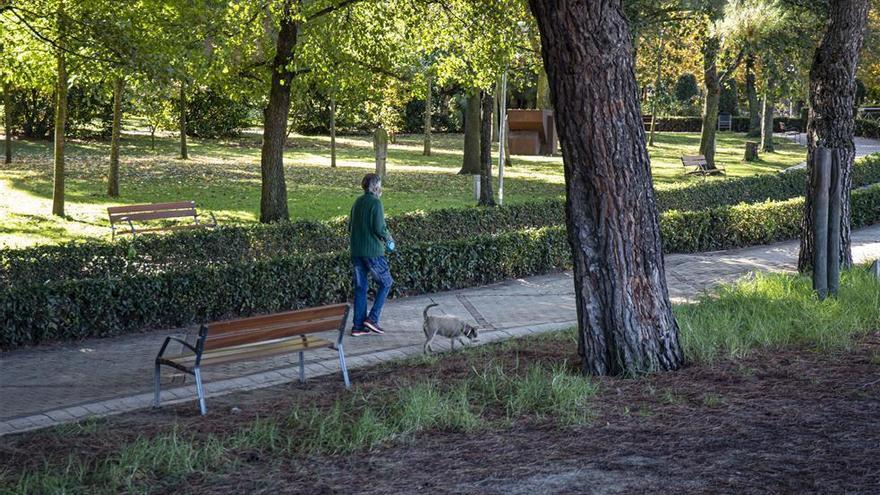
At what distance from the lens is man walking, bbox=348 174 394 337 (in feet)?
34.3

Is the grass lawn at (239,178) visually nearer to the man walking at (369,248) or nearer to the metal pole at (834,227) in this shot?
the man walking at (369,248)

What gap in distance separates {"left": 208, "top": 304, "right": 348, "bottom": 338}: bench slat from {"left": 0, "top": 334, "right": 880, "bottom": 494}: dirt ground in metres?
0.60

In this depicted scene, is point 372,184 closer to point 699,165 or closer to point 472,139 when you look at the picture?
point 472,139

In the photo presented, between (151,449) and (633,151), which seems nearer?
(151,449)

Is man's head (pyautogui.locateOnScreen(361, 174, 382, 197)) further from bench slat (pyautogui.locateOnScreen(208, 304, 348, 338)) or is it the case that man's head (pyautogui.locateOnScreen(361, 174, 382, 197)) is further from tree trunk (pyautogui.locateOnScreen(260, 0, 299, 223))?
tree trunk (pyautogui.locateOnScreen(260, 0, 299, 223))

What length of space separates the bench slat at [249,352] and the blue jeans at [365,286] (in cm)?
185

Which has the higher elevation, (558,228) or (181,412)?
(558,228)

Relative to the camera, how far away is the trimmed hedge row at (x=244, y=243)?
37.9 ft

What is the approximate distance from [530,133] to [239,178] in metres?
12.7

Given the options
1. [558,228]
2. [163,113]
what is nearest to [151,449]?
[558,228]

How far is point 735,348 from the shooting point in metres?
8.60

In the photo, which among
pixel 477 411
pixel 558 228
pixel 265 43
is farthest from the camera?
pixel 265 43

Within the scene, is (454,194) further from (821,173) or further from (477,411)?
(477,411)

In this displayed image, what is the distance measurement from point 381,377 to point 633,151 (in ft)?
9.10
